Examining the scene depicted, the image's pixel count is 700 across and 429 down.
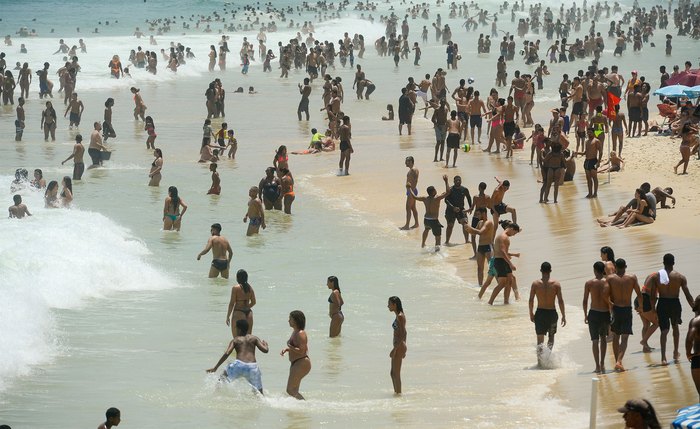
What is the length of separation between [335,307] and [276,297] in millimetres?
2363

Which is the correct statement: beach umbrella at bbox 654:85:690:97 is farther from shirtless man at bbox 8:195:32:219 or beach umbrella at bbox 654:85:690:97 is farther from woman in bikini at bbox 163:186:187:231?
shirtless man at bbox 8:195:32:219

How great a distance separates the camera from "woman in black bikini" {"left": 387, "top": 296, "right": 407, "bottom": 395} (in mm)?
10609

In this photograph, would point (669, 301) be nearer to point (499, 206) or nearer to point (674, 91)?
point (499, 206)

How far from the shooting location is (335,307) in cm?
1249

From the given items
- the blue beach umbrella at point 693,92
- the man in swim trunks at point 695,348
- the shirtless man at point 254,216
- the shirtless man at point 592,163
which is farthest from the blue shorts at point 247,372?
the blue beach umbrella at point 693,92

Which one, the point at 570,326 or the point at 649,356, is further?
the point at 570,326

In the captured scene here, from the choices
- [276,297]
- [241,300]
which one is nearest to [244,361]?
[241,300]

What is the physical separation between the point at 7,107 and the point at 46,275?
21.8m

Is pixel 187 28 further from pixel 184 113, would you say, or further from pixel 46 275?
pixel 46 275

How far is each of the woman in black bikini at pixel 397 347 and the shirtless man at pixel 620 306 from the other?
77.7 inches

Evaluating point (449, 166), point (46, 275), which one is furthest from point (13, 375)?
point (449, 166)

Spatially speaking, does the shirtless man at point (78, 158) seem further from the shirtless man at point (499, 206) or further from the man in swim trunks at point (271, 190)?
the shirtless man at point (499, 206)

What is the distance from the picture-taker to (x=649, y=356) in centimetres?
1127

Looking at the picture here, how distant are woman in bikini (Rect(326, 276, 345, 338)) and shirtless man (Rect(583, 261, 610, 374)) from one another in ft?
8.98
